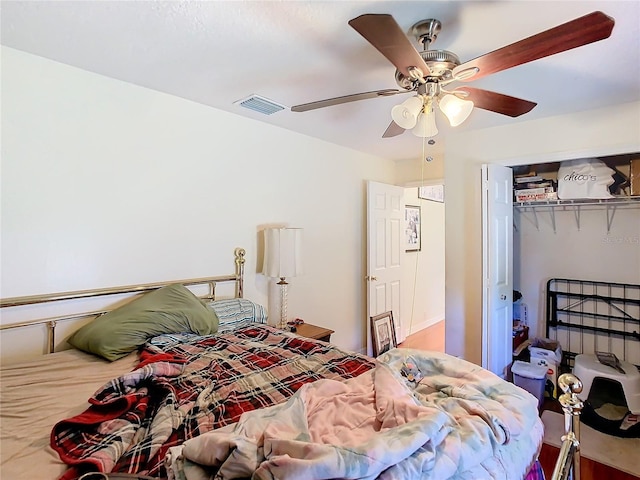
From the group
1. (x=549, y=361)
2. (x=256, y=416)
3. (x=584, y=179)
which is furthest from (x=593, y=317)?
(x=256, y=416)

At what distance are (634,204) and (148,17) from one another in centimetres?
402

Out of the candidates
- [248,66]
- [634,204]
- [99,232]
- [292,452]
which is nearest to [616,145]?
[634,204]

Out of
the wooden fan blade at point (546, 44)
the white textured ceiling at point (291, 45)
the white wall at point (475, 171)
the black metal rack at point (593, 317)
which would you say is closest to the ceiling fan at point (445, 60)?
the wooden fan blade at point (546, 44)

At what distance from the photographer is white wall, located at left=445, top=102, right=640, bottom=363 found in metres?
2.64

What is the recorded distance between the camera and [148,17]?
4.96 feet

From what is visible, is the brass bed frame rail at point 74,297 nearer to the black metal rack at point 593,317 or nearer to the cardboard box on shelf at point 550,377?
the cardboard box on shelf at point 550,377

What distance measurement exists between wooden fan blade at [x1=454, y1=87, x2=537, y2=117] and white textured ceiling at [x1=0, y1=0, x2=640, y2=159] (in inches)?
9.5

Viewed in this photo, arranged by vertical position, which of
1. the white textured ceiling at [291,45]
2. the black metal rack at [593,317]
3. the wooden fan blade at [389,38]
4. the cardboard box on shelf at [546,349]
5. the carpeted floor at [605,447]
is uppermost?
the white textured ceiling at [291,45]

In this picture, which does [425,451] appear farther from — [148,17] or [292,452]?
[148,17]

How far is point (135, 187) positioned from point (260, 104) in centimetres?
107

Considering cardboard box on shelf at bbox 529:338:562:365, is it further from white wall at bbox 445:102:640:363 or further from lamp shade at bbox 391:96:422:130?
lamp shade at bbox 391:96:422:130

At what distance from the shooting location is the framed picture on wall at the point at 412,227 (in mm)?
4715

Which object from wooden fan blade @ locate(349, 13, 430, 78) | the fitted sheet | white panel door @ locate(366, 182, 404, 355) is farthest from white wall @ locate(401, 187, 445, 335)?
the fitted sheet

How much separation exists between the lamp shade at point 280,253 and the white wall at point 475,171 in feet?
5.15
